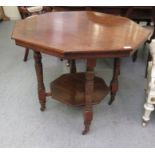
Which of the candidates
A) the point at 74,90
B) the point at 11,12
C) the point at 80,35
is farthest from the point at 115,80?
the point at 11,12

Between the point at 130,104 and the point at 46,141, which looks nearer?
the point at 46,141

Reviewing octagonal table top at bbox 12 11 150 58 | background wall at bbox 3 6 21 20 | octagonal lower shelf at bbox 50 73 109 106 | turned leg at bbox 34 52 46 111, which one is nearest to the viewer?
octagonal table top at bbox 12 11 150 58

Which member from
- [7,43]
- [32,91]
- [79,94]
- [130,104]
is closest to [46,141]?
[79,94]

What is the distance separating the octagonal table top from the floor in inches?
26.5

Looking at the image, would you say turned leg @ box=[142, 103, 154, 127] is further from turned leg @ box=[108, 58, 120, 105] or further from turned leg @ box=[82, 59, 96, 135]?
turned leg @ box=[82, 59, 96, 135]

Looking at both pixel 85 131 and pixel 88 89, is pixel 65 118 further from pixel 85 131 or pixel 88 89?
pixel 88 89

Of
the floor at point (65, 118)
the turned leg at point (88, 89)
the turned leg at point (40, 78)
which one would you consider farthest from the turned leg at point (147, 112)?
the turned leg at point (40, 78)

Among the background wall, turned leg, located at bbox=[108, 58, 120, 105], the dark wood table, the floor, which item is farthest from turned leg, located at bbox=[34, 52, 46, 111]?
the background wall

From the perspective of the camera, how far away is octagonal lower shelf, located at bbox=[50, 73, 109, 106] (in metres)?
1.58

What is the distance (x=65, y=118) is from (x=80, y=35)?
2.36 ft

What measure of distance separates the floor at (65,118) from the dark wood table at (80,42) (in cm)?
11

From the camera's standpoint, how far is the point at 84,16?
1.67 meters
